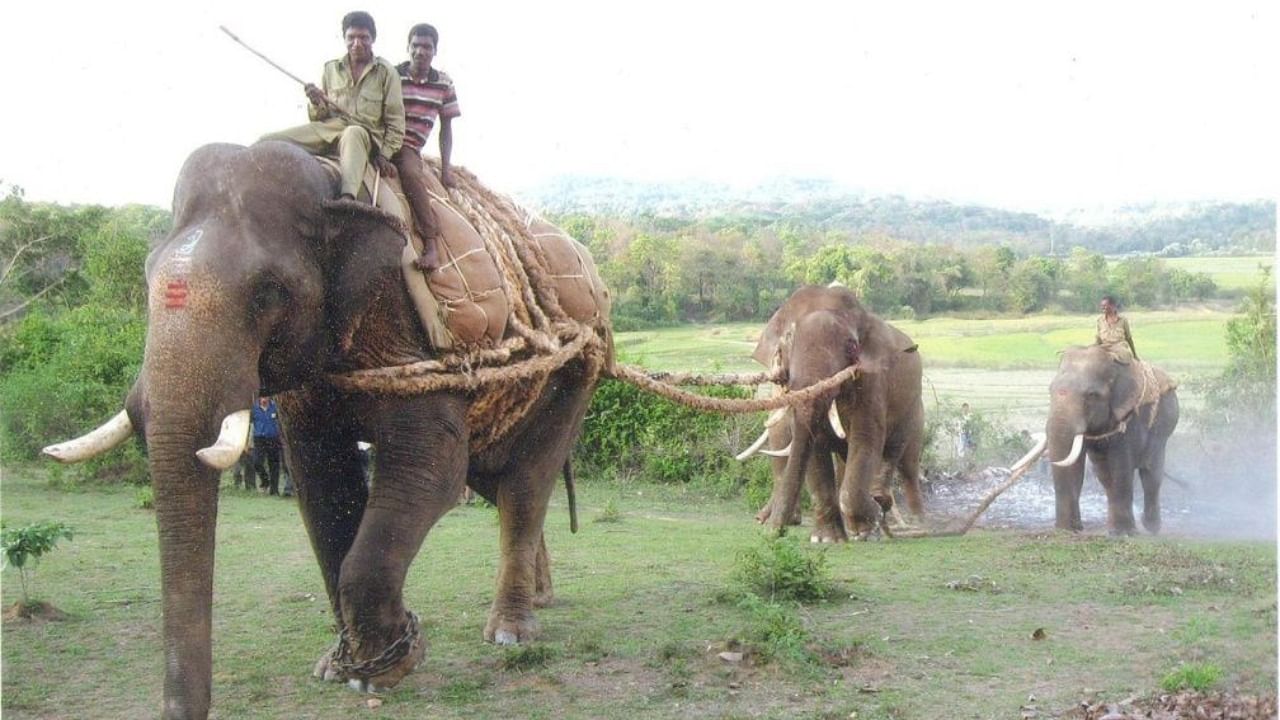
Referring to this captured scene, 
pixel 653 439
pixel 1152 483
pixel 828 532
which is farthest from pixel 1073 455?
pixel 653 439

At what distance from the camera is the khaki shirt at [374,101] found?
6.25 meters

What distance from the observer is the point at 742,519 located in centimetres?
1416

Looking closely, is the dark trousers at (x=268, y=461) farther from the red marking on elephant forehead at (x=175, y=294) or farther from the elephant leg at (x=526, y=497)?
the red marking on elephant forehead at (x=175, y=294)

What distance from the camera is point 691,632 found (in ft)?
25.2

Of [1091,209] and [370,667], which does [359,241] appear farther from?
[1091,209]

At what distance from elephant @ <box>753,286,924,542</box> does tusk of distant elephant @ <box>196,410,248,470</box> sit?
6.65 m

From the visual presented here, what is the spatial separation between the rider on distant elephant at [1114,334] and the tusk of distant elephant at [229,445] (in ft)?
37.7

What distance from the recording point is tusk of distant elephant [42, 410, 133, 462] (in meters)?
5.07

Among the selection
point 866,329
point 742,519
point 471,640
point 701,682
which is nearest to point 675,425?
point 742,519

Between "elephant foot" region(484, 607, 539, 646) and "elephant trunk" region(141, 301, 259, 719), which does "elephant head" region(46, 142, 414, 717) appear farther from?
"elephant foot" region(484, 607, 539, 646)

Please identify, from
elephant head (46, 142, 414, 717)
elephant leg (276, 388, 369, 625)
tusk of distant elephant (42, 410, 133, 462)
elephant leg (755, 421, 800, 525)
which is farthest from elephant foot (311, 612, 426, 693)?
elephant leg (755, 421, 800, 525)

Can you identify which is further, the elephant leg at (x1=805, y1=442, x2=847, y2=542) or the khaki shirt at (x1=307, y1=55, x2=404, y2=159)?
the elephant leg at (x1=805, y1=442, x2=847, y2=542)

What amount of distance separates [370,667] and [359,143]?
232 centimetres

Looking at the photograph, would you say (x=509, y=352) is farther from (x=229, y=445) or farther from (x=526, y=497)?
(x=229, y=445)
